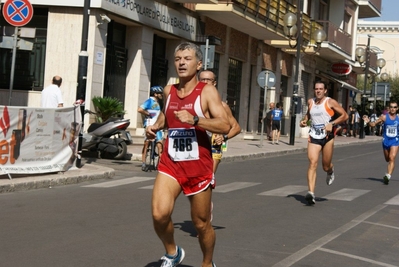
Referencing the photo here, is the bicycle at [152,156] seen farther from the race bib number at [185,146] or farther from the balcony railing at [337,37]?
the balcony railing at [337,37]

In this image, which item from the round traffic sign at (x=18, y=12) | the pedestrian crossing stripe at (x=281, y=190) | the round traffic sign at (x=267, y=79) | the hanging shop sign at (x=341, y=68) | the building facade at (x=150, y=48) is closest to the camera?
the pedestrian crossing stripe at (x=281, y=190)

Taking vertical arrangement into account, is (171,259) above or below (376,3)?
below

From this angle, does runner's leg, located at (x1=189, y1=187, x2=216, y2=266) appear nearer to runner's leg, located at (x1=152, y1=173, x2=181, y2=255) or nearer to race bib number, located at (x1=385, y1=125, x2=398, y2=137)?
runner's leg, located at (x1=152, y1=173, x2=181, y2=255)

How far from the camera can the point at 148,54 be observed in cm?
2533

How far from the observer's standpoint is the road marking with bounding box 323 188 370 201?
1328cm

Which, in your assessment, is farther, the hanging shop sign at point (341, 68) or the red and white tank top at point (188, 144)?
the hanging shop sign at point (341, 68)

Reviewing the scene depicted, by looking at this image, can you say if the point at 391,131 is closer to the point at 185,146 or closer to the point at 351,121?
the point at 185,146

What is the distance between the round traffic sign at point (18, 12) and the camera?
51.4ft

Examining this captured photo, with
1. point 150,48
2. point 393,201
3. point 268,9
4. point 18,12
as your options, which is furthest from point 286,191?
point 268,9

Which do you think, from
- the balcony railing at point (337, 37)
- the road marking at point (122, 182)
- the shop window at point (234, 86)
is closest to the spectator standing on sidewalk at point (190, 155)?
the road marking at point (122, 182)

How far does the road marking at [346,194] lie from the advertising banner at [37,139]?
4.93m

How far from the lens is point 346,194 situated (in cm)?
1393

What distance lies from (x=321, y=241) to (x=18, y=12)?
9179 mm

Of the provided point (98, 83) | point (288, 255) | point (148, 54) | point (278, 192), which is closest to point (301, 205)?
point (278, 192)
